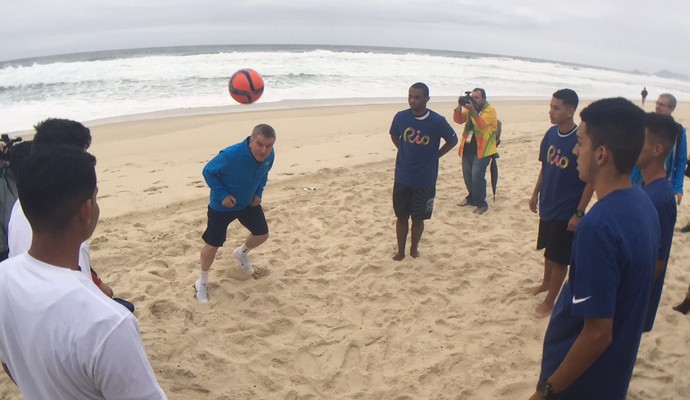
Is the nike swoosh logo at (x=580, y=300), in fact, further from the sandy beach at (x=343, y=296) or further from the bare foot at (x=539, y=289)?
the bare foot at (x=539, y=289)

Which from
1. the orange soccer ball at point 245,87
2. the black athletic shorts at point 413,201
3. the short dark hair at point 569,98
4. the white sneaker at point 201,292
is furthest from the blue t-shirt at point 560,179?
the orange soccer ball at point 245,87

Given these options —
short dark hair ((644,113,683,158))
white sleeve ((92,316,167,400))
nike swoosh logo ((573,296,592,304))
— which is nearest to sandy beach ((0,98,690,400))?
short dark hair ((644,113,683,158))

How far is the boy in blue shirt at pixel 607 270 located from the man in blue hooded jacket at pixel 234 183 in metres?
2.96

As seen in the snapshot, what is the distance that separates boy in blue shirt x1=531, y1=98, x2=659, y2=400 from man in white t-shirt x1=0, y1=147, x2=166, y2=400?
156 centimetres

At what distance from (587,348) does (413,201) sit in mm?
3492

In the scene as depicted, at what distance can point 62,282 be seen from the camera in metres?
1.38

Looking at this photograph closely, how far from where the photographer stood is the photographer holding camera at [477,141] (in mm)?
6617

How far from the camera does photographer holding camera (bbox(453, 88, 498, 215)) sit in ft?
21.7

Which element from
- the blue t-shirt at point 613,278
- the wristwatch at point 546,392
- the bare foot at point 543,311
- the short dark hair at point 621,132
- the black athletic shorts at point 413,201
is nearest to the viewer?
the blue t-shirt at point 613,278

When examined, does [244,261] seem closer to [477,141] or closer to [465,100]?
[465,100]

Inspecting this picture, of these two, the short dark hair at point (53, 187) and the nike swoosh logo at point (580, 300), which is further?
the nike swoosh logo at point (580, 300)

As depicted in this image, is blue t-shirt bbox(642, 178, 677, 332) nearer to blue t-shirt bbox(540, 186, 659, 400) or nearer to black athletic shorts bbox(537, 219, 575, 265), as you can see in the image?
blue t-shirt bbox(540, 186, 659, 400)

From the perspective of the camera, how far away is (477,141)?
6820 mm

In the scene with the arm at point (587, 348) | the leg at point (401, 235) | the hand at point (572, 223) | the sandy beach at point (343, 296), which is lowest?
the sandy beach at point (343, 296)
